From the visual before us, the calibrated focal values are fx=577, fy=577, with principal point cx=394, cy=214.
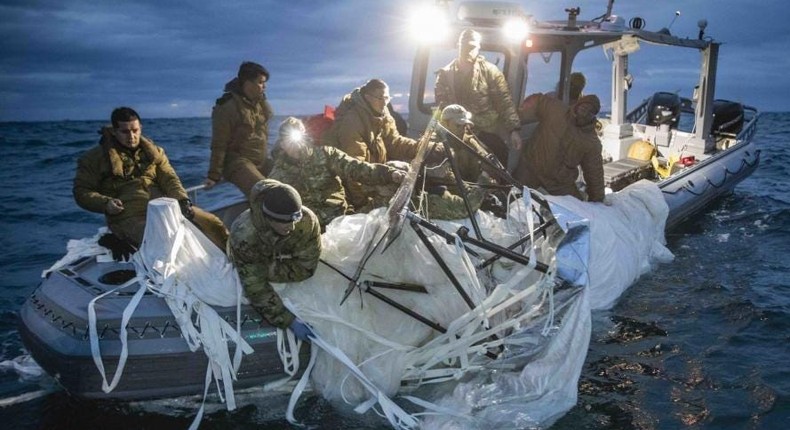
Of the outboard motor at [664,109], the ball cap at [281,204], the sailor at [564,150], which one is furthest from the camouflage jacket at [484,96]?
the outboard motor at [664,109]

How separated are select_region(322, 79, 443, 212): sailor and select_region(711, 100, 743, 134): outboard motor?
31.6 feet

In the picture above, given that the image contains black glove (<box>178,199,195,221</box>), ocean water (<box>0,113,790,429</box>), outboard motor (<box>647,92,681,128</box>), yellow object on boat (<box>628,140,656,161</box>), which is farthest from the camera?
outboard motor (<box>647,92,681,128</box>)

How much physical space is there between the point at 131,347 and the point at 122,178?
1.58 meters

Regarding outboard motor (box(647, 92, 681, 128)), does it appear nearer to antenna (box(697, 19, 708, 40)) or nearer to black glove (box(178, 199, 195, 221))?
antenna (box(697, 19, 708, 40))

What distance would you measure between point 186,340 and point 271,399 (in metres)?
0.89

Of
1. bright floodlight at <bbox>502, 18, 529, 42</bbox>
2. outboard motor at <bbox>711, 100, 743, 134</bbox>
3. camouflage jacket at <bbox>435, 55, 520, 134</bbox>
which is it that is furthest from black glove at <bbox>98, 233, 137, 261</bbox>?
outboard motor at <bbox>711, 100, 743, 134</bbox>

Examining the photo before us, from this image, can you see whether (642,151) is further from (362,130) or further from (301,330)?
(301,330)

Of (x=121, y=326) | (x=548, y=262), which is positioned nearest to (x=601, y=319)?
(x=548, y=262)

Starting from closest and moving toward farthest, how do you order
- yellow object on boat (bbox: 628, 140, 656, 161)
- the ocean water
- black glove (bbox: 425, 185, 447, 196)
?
the ocean water, black glove (bbox: 425, 185, 447, 196), yellow object on boat (bbox: 628, 140, 656, 161)

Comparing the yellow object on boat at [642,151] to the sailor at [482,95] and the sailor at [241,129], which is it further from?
the sailor at [241,129]

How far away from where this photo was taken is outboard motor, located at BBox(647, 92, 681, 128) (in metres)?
11.6

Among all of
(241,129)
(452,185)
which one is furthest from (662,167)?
(241,129)

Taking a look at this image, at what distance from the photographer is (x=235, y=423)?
14.0ft

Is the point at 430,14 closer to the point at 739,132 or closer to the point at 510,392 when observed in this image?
the point at 510,392
